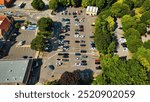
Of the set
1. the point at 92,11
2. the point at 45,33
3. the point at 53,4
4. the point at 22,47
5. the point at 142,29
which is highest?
the point at 53,4

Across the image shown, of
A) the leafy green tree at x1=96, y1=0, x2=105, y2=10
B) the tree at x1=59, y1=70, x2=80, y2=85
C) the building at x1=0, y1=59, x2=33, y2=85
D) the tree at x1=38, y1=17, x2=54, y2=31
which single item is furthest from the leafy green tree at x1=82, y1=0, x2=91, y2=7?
the tree at x1=59, y1=70, x2=80, y2=85

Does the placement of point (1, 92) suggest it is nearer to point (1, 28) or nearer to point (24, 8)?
point (1, 28)

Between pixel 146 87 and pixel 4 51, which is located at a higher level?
pixel 146 87

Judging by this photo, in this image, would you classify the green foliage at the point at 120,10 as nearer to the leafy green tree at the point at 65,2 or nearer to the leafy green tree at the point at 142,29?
the leafy green tree at the point at 142,29

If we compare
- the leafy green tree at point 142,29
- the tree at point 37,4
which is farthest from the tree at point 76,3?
the leafy green tree at point 142,29

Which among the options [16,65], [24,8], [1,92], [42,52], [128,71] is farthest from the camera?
[24,8]

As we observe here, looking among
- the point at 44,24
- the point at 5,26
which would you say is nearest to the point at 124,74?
→ the point at 44,24

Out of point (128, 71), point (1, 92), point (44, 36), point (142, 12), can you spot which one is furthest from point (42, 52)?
point (1, 92)

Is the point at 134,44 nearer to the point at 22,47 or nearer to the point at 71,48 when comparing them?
the point at 71,48
